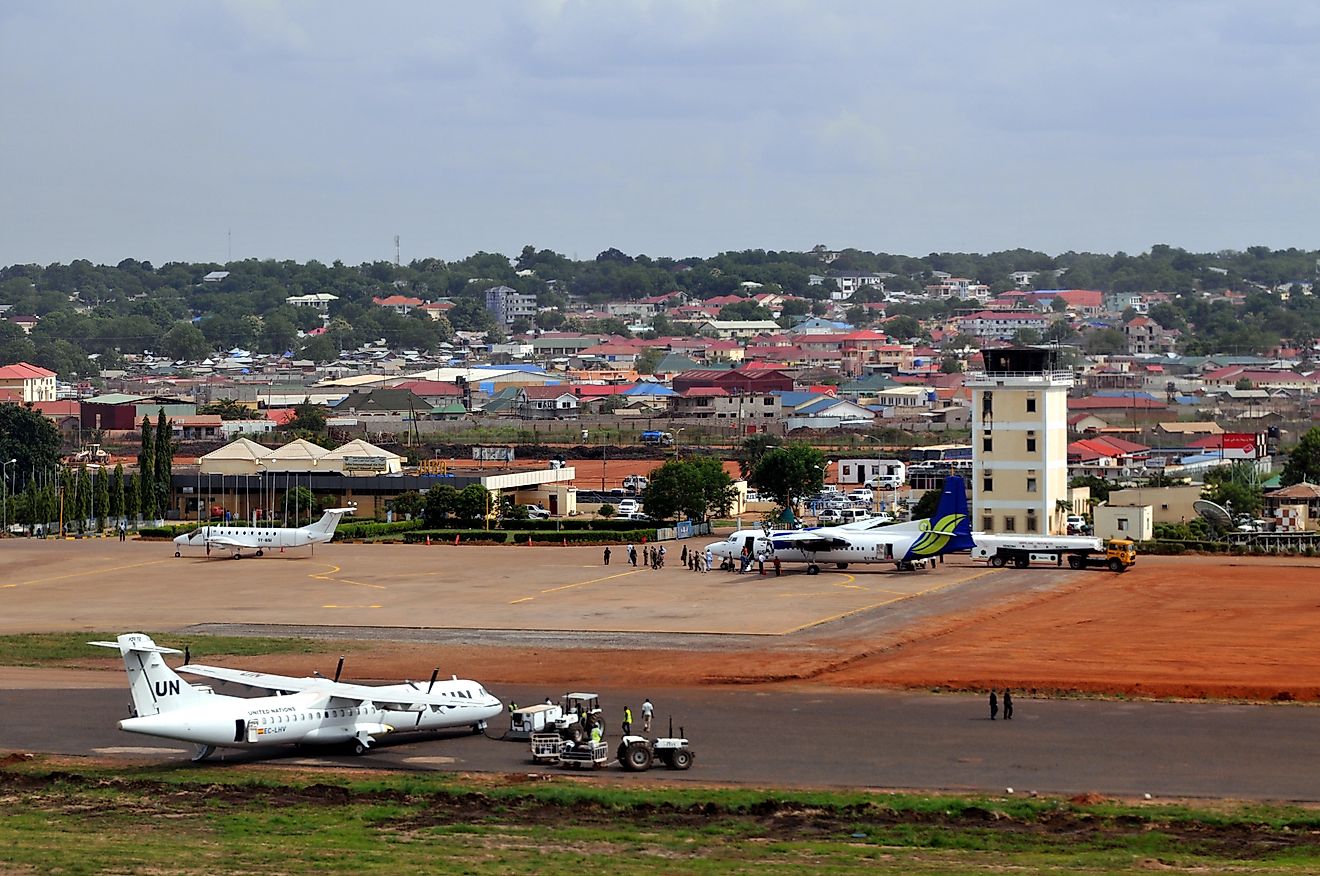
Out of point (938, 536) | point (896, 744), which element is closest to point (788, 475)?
point (938, 536)

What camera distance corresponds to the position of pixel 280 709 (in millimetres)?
43625

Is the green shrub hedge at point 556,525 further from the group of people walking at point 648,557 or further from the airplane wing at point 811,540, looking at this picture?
the airplane wing at point 811,540

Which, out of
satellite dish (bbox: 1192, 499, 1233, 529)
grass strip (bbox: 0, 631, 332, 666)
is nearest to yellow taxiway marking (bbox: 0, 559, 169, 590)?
grass strip (bbox: 0, 631, 332, 666)

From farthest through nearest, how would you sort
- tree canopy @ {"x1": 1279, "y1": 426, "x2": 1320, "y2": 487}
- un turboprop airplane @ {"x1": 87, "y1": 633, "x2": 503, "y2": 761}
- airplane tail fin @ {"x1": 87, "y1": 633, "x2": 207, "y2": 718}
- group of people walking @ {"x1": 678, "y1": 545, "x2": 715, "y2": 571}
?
1. tree canopy @ {"x1": 1279, "y1": 426, "x2": 1320, "y2": 487}
2. group of people walking @ {"x1": 678, "y1": 545, "x2": 715, "y2": 571}
3. un turboprop airplane @ {"x1": 87, "y1": 633, "x2": 503, "y2": 761}
4. airplane tail fin @ {"x1": 87, "y1": 633, "x2": 207, "y2": 718}

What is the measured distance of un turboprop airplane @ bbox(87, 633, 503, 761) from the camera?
4175 centimetres

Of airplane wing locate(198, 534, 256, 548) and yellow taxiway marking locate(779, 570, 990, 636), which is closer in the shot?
yellow taxiway marking locate(779, 570, 990, 636)

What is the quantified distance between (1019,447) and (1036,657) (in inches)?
1550

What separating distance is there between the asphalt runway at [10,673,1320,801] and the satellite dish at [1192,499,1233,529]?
53189mm

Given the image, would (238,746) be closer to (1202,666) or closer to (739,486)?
(1202,666)

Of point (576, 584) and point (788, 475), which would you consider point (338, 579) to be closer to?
point (576, 584)

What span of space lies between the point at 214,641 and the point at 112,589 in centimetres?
1943

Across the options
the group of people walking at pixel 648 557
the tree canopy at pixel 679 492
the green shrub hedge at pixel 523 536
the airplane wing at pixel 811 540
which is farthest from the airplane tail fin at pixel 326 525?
the airplane wing at pixel 811 540

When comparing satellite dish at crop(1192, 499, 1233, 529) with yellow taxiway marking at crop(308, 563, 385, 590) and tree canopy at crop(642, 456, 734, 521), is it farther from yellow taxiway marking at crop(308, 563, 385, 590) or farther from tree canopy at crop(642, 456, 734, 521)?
yellow taxiway marking at crop(308, 563, 385, 590)

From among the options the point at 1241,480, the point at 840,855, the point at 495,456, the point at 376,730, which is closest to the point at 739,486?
the point at 1241,480
